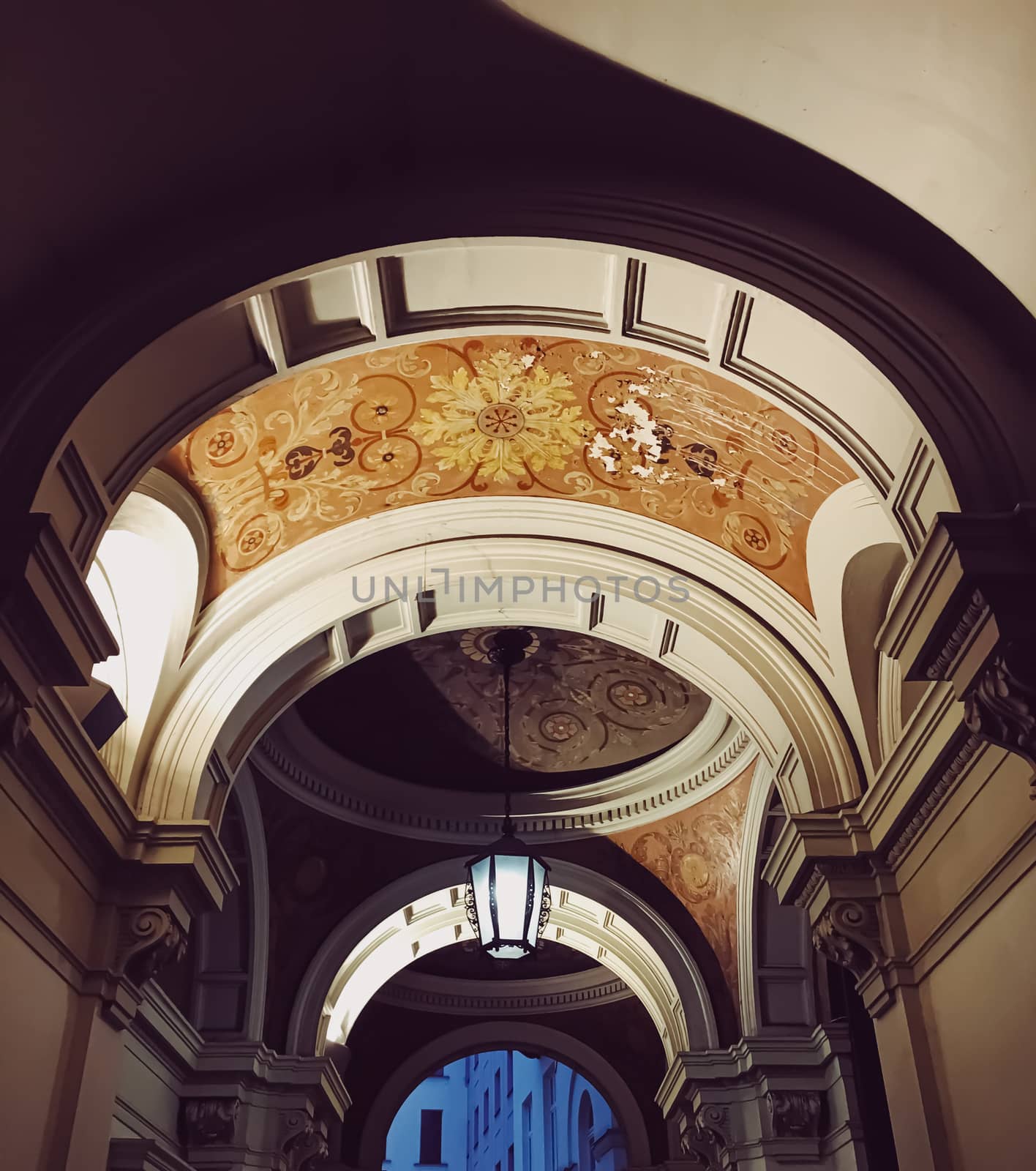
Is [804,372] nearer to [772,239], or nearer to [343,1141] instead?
[772,239]

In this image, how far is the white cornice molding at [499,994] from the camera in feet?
44.3

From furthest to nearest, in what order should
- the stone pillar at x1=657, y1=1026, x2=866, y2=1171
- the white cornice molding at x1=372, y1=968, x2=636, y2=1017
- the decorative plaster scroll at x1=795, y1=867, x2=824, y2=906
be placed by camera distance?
the white cornice molding at x1=372, y1=968, x2=636, y2=1017
the stone pillar at x1=657, y1=1026, x2=866, y2=1171
the decorative plaster scroll at x1=795, y1=867, x2=824, y2=906

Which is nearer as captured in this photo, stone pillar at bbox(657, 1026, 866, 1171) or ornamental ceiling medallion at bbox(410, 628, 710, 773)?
stone pillar at bbox(657, 1026, 866, 1171)

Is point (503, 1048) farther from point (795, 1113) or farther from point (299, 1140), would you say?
point (795, 1113)

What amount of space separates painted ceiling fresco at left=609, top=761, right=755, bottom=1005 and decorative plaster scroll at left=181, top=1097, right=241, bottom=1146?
13.2 feet

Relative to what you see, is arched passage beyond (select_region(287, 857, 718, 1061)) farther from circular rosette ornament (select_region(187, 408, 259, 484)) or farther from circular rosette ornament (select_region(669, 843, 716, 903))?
circular rosette ornament (select_region(187, 408, 259, 484))

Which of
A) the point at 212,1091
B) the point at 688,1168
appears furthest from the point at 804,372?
the point at 688,1168

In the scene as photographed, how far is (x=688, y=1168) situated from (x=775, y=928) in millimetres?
4102

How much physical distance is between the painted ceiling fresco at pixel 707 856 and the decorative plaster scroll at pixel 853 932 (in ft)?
15.8

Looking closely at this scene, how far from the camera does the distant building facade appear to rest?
18656 mm

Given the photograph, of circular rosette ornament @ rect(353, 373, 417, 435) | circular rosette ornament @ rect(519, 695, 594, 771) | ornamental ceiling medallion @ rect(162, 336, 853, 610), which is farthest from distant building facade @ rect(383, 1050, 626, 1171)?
circular rosette ornament @ rect(353, 373, 417, 435)

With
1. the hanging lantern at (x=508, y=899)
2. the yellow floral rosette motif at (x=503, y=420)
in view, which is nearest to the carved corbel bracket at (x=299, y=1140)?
the hanging lantern at (x=508, y=899)

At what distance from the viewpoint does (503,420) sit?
17.5 feet

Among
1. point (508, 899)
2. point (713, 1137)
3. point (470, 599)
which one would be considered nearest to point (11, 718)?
point (470, 599)
